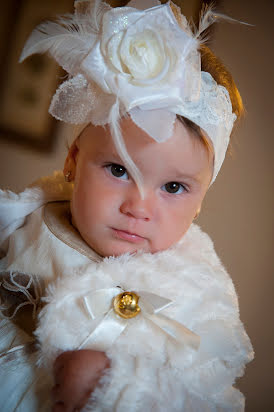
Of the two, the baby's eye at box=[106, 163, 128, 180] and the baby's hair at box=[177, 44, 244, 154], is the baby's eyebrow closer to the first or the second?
the baby's eye at box=[106, 163, 128, 180]

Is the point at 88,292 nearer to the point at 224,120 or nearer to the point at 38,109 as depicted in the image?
the point at 224,120

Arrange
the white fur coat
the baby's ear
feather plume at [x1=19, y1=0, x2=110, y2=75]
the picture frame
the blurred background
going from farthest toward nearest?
the picture frame
the blurred background
the baby's ear
feather plume at [x1=19, y1=0, x2=110, y2=75]
the white fur coat

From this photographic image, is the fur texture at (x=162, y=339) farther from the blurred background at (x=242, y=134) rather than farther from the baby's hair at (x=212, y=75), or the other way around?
the blurred background at (x=242, y=134)

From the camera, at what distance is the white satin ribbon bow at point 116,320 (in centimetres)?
73

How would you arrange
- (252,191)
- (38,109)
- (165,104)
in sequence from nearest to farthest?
(165,104), (252,191), (38,109)

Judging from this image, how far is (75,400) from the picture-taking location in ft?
2.22

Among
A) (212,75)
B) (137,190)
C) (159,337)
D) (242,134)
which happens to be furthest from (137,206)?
(242,134)

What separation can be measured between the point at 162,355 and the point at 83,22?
2.14 ft

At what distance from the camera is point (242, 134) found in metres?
1.32

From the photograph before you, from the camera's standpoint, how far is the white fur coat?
2.22 feet

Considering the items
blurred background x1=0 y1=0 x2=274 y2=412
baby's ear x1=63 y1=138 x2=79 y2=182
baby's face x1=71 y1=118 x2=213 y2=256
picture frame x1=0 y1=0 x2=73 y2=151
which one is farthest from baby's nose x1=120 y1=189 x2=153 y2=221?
picture frame x1=0 y1=0 x2=73 y2=151

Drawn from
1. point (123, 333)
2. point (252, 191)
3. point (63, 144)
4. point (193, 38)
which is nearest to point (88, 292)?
point (123, 333)

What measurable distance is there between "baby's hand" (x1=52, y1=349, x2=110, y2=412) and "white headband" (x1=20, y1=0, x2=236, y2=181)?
0.38m

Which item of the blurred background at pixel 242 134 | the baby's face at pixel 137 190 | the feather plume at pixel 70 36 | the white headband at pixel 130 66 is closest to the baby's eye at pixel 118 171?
the baby's face at pixel 137 190
